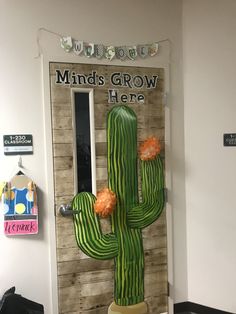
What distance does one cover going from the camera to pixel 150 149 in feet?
7.48

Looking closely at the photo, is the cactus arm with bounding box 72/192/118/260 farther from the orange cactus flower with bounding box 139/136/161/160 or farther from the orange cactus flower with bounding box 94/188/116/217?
the orange cactus flower with bounding box 139/136/161/160

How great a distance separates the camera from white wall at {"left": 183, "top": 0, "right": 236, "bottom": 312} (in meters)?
2.33

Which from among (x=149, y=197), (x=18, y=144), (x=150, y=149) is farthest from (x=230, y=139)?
(x=18, y=144)

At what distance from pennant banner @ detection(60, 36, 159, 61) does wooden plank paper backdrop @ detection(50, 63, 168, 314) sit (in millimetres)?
80

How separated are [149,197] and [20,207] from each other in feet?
3.00

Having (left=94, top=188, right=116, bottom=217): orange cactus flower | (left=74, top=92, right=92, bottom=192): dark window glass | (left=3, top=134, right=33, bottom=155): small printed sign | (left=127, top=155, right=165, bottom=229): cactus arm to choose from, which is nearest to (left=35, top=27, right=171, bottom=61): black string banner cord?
(left=74, top=92, right=92, bottom=192): dark window glass

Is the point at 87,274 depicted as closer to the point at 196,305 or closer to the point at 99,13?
the point at 196,305

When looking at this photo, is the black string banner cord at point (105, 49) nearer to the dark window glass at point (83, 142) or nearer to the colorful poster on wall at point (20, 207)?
the dark window glass at point (83, 142)

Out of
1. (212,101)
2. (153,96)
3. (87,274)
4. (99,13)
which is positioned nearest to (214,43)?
(212,101)

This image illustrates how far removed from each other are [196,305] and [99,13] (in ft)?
7.56

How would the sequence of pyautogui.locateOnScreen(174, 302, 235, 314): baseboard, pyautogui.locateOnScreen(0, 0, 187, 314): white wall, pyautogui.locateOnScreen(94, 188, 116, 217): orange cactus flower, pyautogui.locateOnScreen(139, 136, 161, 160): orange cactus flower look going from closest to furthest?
pyautogui.locateOnScreen(0, 0, 187, 314): white wall
pyautogui.locateOnScreen(94, 188, 116, 217): orange cactus flower
pyautogui.locateOnScreen(139, 136, 161, 160): orange cactus flower
pyautogui.locateOnScreen(174, 302, 235, 314): baseboard

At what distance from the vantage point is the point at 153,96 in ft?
7.75

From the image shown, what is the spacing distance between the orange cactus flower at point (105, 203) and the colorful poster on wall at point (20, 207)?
0.41 metres

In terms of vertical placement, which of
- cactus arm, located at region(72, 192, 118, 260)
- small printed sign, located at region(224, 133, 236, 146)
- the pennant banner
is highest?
the pennant banner
